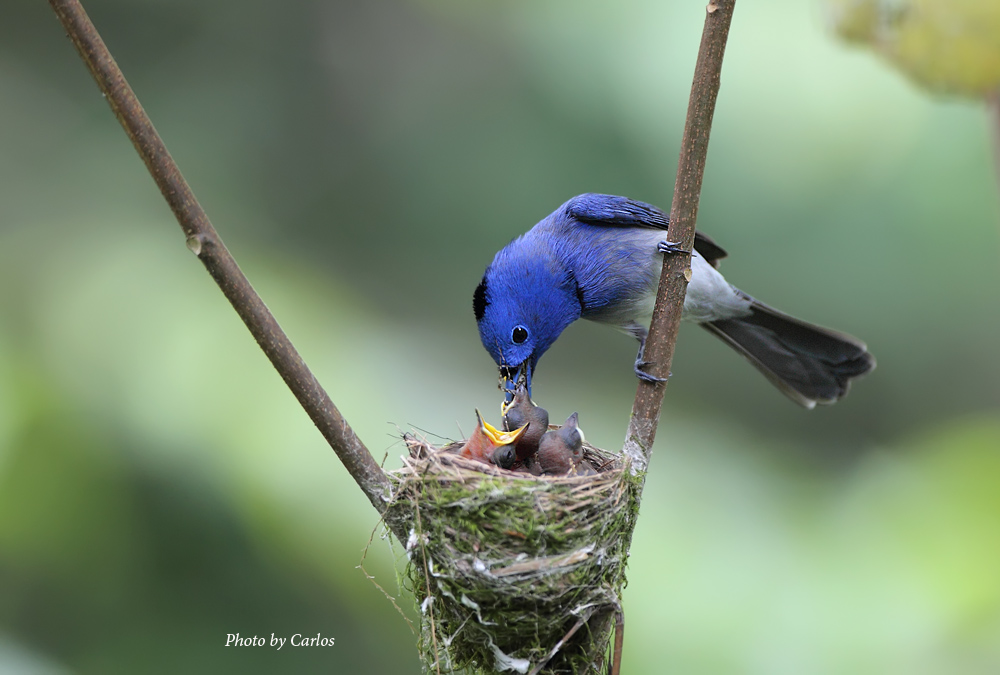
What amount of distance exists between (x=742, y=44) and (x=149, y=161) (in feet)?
18.7

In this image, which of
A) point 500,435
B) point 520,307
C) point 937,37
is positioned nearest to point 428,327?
point 520,307

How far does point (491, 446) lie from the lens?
354 centimetres

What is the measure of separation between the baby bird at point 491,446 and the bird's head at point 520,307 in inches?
18.9

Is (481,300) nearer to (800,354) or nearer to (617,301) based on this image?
(617,301)

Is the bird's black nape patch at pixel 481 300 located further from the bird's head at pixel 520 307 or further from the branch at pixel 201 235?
the branch at pixel 201 235

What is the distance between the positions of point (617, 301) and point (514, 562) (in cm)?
190

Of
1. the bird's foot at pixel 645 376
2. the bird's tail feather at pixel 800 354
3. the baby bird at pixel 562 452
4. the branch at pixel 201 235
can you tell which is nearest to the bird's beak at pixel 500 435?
the baby bird at pixel 562 452

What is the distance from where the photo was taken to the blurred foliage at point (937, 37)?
2617 millimetres

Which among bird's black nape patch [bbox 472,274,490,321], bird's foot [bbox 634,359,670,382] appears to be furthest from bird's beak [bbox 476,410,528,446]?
bird's foot [bbox 634,359,670,382]

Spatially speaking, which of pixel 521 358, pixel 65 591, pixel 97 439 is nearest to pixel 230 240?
pixel 97 439

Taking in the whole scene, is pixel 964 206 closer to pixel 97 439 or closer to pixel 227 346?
pixel 227 346

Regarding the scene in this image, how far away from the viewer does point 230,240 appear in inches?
280

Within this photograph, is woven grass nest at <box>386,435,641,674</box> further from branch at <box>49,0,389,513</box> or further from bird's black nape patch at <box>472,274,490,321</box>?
bird's black nape patch at <box>472,274,490,321</box>

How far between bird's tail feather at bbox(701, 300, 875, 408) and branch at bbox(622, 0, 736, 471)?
1.81 m
